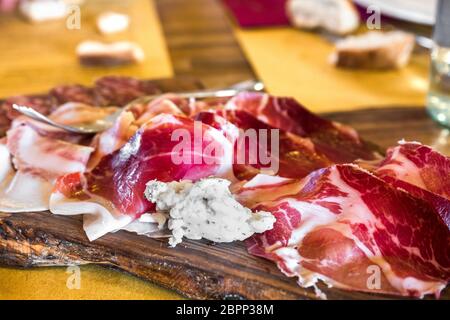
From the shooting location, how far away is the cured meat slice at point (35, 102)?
1.56 meters

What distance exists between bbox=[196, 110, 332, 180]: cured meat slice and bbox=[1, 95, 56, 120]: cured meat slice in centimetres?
50

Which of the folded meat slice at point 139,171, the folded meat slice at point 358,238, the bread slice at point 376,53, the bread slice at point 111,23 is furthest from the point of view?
the bread slice at point 111,23

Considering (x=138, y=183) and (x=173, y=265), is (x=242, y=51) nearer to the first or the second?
(x=138, y=183)

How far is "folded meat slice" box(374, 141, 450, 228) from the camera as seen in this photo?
3.71ft

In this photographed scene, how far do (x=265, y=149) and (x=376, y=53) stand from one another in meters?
0.90

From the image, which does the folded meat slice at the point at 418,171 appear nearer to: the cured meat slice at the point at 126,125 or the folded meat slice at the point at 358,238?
the folded meat slice at the point at 358,238

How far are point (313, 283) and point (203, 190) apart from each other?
0.24m

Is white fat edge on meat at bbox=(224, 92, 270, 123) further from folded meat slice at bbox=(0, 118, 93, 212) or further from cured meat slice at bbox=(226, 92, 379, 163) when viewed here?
folded meat slice at bbox=(0, 118, 93, 212)

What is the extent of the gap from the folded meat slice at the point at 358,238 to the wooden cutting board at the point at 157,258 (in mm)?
28

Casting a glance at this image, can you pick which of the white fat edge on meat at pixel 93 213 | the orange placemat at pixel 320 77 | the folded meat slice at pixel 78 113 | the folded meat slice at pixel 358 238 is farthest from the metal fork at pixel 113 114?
the folded meat slice at pixel 358 238

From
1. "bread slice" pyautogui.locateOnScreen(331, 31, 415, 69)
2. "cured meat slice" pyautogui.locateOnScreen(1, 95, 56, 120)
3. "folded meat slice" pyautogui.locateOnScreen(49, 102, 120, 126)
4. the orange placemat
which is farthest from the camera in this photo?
"bread slice" pyautogui.locateOnScreen(331, 31, 415, 69)

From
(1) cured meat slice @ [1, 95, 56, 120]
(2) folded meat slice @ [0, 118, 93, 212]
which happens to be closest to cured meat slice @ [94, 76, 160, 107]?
(1) cured meat slice @ [1, 95, 56, 120]

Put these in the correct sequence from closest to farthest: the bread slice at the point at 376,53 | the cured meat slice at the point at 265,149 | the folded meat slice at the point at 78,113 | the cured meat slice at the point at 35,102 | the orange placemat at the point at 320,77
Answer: the cured meat slice at the point at 265,149 < the folded meat slice at the point at 78,113 < the cured meat slice at the point at 35,102 < the orange placemat at the point at 320,77 < the bread slice at the point at 376,53
